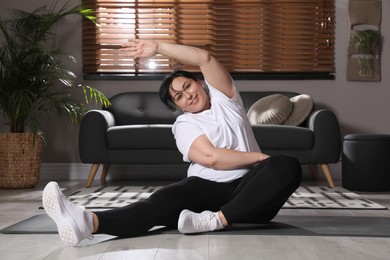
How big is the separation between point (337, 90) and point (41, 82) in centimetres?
257

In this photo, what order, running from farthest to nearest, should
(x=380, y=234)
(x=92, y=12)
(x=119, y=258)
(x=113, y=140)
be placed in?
(x=92, y=12)
(x=113, y=140)
(x=380, y=234)
(x=119, y=258)

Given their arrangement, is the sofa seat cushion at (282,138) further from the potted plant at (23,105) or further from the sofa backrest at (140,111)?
the potted plant at (23,105)

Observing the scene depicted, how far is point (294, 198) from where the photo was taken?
4.30 m

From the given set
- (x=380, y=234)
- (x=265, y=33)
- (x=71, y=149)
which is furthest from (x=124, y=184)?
(x=380, y=234)

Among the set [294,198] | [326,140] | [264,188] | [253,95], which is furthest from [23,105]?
[264,188]

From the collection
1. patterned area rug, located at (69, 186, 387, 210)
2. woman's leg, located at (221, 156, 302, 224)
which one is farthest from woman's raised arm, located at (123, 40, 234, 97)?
patterned area rug, located at (69, 186, 387, 210)

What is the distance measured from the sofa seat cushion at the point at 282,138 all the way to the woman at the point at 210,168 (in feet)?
7.56

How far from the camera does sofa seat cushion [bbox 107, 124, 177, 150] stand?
5.17 metres

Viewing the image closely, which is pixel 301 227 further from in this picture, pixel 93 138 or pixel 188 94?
pixel 93 138

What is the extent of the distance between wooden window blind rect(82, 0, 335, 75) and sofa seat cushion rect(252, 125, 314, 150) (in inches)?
41.5

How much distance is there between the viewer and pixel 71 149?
614cm

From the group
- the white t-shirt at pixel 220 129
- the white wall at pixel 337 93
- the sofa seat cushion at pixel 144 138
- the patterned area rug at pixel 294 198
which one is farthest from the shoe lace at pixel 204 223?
the white wall at pixel 337 93

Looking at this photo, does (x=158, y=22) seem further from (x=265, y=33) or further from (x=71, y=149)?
(x=71, y=149)

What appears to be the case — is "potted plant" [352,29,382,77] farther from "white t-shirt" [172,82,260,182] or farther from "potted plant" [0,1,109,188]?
"white t-shirt" [172,82,260,182]
